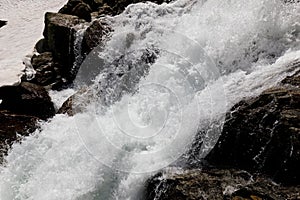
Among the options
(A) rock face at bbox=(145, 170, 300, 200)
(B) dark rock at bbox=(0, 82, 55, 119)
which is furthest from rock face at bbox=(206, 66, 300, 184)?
(B) dark rock at bbox=(0, 82, 55, 119)

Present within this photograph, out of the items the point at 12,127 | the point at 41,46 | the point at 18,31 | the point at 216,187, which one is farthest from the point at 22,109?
the point at 18,31

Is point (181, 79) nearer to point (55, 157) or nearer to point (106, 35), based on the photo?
point (55, 157)

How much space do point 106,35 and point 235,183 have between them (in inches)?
269

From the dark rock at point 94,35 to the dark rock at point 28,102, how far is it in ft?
5.75

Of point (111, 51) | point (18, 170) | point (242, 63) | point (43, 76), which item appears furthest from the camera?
point (43, 76)

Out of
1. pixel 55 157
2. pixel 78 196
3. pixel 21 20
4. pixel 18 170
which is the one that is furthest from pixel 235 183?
pixel 21 20

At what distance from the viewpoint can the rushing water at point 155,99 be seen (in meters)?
6.67

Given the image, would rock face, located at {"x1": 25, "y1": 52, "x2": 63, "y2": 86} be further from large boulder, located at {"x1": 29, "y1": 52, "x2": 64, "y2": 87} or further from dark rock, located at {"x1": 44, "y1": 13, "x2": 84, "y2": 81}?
dark rock, located at {"x1": 44, "y1": 13, "x2": 84, "y2": 81}

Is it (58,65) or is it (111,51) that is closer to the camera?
(111,51)

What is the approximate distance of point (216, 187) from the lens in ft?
18.3

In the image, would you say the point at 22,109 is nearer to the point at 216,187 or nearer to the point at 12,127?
the point at 12,127

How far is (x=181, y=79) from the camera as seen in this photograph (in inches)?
325

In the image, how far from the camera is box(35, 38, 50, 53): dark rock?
14398 millimetres

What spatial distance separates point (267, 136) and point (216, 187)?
940 mm
